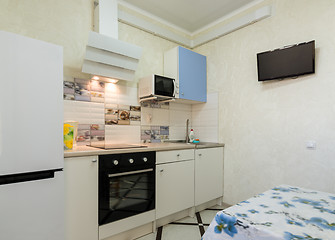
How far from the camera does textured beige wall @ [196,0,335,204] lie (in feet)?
6.49

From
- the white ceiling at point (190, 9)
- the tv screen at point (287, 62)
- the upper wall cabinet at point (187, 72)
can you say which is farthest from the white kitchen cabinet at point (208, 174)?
the white ceiling at point (190, 9)

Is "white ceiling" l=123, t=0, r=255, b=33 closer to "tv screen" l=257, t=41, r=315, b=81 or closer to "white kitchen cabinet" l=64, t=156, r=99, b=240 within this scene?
"tv screen" l=257, t=41, r=315, b=81

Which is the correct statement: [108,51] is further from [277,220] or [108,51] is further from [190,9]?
[277,220]

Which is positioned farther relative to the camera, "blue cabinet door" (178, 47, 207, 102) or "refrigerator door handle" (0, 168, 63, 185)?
"blue cabinet door" (178, 47, 207, 102)

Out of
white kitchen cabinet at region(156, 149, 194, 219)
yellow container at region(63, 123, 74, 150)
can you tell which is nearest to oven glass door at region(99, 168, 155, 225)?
white kitchen cabinet at region(156, 149, 194, 219)

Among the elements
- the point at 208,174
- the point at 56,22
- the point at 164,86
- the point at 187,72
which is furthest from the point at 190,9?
the point at 208,174

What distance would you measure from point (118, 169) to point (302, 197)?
1414 millimetres

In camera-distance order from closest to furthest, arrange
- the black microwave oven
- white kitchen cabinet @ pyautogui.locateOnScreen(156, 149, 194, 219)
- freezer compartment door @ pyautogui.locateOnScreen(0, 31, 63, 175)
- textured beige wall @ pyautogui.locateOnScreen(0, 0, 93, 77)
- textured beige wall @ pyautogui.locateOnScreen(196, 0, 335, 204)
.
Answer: freezer compartment door @ pyautogui.locateOnScreen(0, 31, 63, 175)
textured beige wall @ pyautogui.locateOnScreen(0, 0, 93, 77)
textured beige wall @ pyautogui.locateOnScreen(196, 0, 335, 204)
white kitchen cabinet @ pyautogui.locateOnScreen(156, 149, 194, 219)
the black microwave oven

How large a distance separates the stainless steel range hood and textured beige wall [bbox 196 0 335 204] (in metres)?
1.44

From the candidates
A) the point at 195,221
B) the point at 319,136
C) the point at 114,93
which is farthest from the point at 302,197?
the point at 114,93

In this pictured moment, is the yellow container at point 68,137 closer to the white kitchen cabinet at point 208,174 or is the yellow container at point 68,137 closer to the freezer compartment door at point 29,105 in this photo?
the freezer compartment door at point 29,105

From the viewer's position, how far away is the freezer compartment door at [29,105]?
125 cm

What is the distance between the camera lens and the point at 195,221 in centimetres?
238

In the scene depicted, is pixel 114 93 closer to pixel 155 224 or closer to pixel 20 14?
pixel 20 14
